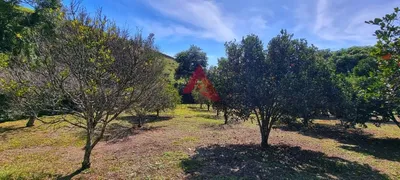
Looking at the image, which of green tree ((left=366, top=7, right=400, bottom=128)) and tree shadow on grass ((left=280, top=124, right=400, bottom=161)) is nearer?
green tree ((left=366, top=7, right=400, bottom=128))

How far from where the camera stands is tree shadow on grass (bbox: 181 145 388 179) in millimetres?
6191

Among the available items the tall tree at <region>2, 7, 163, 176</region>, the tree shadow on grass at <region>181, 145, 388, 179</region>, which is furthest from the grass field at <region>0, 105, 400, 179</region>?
the tall tree at <region>2, 7, 163, 176</region>

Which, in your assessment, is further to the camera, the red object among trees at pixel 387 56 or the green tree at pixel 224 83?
the green tree at pixel 224 83

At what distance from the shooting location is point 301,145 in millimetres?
10477

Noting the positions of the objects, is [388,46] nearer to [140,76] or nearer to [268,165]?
[268,165]

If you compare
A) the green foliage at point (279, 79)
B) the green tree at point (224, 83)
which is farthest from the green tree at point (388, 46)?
the green tree at point (224, 83)

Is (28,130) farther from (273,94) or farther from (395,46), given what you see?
(395,46)

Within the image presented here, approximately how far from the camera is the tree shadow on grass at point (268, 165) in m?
6.19

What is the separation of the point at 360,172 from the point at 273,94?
12.3 feet

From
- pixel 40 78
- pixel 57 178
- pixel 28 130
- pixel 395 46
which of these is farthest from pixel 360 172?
pixel 28 130

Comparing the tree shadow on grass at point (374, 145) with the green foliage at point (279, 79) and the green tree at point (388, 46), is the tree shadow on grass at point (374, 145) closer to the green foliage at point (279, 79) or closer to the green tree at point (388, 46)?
the green foliage at point (279, 79)

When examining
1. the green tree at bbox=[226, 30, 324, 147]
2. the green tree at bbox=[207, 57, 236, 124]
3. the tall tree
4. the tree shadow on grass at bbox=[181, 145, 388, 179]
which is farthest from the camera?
the green tree at bbox=[207, 57, 236, 124]

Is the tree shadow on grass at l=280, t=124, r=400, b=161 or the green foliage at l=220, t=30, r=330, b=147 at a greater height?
the green foliage at l=220, t=30, r=330, b=147

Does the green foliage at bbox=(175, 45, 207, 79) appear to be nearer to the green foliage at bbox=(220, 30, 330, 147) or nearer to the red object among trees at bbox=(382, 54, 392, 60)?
the green foliage at bbox=(220, 30, 330, 147)
